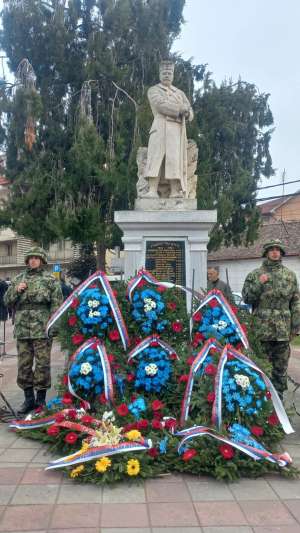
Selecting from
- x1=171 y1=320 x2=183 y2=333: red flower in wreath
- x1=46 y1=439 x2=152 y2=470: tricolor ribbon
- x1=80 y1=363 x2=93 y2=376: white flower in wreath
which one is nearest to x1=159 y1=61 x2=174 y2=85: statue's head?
x1=171 y1=320 x2=183 y2=333: red flower in wreath

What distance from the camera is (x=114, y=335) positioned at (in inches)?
182

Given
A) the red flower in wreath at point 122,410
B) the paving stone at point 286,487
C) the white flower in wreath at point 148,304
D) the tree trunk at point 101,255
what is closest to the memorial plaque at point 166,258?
the white flower in wreath at point 148,304

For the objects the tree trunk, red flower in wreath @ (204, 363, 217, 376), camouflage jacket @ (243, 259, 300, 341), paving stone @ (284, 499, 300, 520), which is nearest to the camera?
paving stone @ (284, 499, 300, 520)

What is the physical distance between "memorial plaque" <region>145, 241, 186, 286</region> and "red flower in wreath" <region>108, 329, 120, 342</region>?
1.87 m

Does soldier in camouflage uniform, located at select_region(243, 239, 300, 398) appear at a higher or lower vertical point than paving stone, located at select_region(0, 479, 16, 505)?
higher

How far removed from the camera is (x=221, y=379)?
3943 millimetres

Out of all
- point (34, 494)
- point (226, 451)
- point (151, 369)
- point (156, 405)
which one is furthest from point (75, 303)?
point (226, 451)

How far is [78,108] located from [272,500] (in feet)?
44.9

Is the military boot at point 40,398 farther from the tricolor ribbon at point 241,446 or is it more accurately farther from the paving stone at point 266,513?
the paving stone at point 266,513

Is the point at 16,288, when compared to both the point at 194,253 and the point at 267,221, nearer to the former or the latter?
the point at 194,253

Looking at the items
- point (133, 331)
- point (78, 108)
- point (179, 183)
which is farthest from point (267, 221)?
point (133, 331)

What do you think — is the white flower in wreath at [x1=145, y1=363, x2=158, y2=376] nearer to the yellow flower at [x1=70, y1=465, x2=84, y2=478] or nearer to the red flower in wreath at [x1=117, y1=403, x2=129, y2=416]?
the red flower in wreath at [x1=117, y1=403, x2=129, y2=416]

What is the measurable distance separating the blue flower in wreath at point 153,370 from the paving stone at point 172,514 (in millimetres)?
1318

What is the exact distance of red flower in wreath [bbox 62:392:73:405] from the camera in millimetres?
4473
